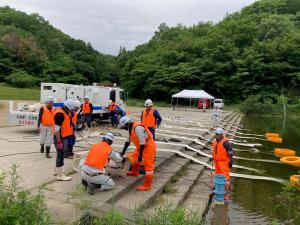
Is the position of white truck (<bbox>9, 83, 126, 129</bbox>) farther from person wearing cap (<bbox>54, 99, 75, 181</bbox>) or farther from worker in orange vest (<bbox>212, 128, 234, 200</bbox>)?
worker in orange vest (<bbox>212, 128, 234, 200</bbox>)

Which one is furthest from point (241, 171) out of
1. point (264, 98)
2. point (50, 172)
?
point (264, 98)

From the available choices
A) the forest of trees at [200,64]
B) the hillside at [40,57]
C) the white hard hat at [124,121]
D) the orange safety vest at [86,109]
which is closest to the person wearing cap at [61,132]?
the white hard hat at [124,121]

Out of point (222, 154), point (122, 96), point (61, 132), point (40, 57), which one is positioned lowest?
point (222, 154)

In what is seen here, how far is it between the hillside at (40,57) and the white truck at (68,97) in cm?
4374

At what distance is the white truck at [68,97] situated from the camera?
573 inches

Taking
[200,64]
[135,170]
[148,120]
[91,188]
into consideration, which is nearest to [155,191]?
[135,170]

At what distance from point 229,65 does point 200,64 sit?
5790 millimetres

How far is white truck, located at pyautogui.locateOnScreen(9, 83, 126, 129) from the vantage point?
1456 centimetres

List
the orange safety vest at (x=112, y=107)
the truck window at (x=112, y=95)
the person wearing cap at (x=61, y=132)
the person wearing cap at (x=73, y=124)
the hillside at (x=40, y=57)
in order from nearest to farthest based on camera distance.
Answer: the person wearing cap at (x=61, y=132)
the person wearing cap at (x=73, y=124)
the orange safety vest at (x=112, y=107)
the truck window at (x=112, y=95)
the hillside at (x=40, y=57)

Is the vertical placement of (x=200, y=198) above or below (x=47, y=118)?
below

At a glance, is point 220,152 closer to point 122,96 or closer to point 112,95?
point 112,95

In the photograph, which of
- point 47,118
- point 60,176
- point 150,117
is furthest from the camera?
point 150,117

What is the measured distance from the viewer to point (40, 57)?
73375 mm

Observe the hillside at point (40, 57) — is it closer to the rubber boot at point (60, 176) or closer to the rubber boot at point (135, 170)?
the rubber boot at point (135, 170)
